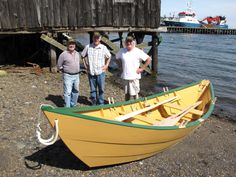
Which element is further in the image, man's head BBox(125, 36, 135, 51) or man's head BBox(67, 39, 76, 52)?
man's head BBox(67, 39, 76, 52)

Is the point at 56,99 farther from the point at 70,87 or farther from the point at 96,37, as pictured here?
the point at 96,37

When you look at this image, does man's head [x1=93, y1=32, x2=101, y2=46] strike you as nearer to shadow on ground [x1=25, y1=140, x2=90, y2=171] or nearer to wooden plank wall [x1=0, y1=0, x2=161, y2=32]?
shadow on ground [x1=25, y1=140, x2=90, y2=171]

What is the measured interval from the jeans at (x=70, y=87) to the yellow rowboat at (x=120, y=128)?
1742 mm

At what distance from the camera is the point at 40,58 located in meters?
17.9

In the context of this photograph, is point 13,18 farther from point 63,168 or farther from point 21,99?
point 63,168

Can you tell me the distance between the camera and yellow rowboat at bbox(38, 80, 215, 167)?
18.1 feet

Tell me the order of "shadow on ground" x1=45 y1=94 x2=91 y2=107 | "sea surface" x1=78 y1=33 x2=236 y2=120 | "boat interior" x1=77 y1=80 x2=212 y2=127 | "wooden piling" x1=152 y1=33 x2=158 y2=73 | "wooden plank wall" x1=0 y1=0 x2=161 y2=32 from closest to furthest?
"boat interior" x1=77 y1=80 x2=212 y2=127
"shadow on ground" x1=45 y1=94 x2=91 y2=107
"wooden plank wall" x1=0 y1=0 x2=161 y2=32
"sea surface" x1=78 y1=33 x2=236 y2=120
"wooden piling" x1=152 y1=33 x2=158 y2=73

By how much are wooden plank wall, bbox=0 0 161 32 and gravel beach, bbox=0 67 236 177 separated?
12.3 ft

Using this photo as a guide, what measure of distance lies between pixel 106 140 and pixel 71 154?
126cm

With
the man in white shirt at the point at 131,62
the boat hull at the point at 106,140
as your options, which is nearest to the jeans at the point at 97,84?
the man in white shirt at the point at 131,62

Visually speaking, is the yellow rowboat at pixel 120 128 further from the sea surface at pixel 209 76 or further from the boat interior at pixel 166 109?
the sea surface at pixel 209 76

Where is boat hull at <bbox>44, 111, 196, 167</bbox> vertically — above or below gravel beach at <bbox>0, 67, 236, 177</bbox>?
above

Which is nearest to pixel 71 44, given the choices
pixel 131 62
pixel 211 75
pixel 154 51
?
pixel 131 62

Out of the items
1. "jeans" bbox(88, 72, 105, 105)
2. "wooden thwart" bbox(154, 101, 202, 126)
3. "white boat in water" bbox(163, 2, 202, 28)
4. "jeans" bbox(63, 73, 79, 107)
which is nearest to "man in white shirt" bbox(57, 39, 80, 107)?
"jeans" bbox(63, 73, 79, 107)
